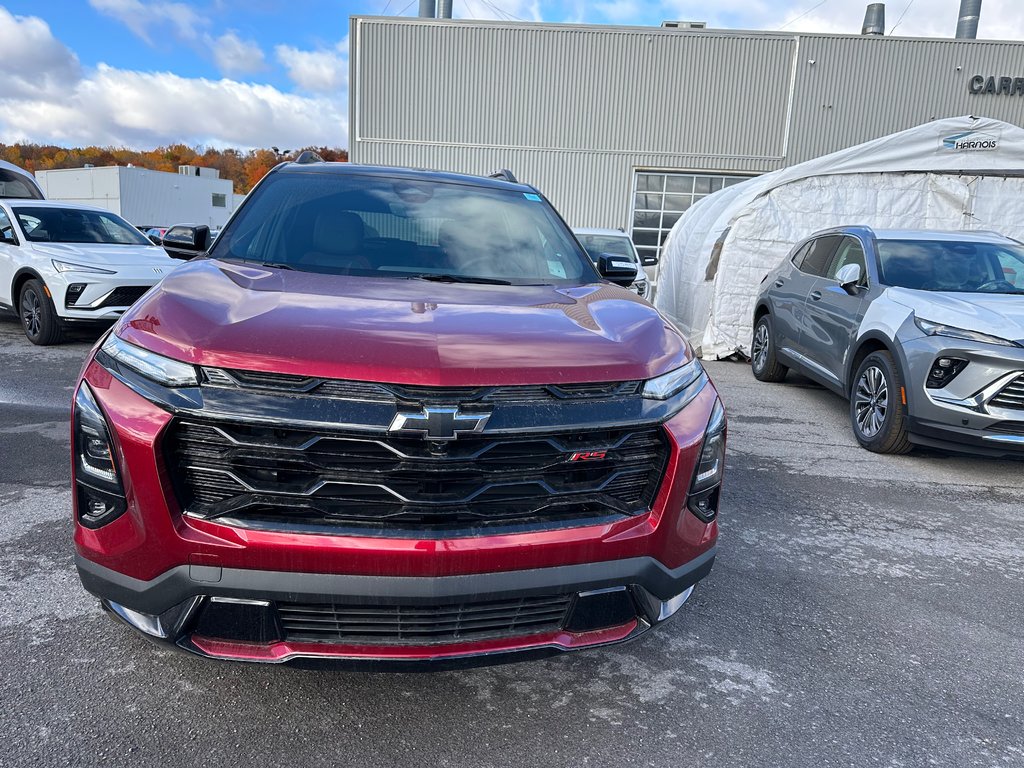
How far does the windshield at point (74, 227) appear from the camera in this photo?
28.4 feet

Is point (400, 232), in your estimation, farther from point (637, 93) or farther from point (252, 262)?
point (637, 93)

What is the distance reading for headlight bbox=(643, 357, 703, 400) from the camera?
6.83 ft

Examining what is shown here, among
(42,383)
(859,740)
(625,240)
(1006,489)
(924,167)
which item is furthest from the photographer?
(625,240)

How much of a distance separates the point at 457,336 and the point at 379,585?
691 mm

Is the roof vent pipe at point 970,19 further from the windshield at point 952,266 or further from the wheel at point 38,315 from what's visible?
the wheel at point 38,315

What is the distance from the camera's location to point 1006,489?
16.0 feet

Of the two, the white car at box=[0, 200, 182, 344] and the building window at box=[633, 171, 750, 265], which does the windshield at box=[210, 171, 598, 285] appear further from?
the building window at box=[633, 171, 750, 265]

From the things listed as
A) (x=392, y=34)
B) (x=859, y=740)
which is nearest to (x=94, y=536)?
(x=859, y=740)

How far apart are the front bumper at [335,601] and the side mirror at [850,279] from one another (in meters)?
4.83

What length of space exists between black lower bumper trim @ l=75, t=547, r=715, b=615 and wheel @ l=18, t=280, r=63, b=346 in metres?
7.33

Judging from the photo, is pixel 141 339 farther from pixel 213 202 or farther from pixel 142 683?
pixel 213 202

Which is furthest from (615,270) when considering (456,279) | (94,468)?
(94,468)

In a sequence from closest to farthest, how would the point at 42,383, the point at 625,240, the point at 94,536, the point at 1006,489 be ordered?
1. the point at 94,536
2. the point at 1006,489
3. the point at 42,383
4. the point at 625,240

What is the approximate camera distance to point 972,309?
4.94 m
